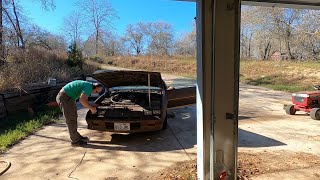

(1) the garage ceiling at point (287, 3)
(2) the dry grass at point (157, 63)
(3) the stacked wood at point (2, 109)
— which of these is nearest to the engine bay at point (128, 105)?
(1) the garage ceiling at point (287, 3)

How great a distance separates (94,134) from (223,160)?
358cm

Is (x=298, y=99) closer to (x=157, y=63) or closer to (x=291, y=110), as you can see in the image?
(x=291, y=110)

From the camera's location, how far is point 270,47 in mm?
38250

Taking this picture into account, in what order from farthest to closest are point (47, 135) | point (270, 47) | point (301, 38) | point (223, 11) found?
point (270, 47)
point (301, 38)
point (47, 135)
point (223, 11)

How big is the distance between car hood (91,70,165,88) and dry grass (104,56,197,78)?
22.2m

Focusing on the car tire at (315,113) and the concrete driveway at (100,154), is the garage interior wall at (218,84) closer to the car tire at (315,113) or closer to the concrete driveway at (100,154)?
the concrete driveway at (100,154)

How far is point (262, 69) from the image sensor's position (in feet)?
80.0

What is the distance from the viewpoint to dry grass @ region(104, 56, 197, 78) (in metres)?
30.0

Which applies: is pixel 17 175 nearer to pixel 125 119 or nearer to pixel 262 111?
pixel 125 119

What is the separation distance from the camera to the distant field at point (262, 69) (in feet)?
58.6

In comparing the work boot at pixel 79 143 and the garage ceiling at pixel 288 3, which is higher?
the garage ceiling at pixel 288 3

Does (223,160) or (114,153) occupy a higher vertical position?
(223,160)

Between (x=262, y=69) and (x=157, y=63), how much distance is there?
1293cm

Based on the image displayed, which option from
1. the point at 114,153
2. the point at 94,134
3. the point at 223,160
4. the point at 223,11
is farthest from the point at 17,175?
the point at 223,11
